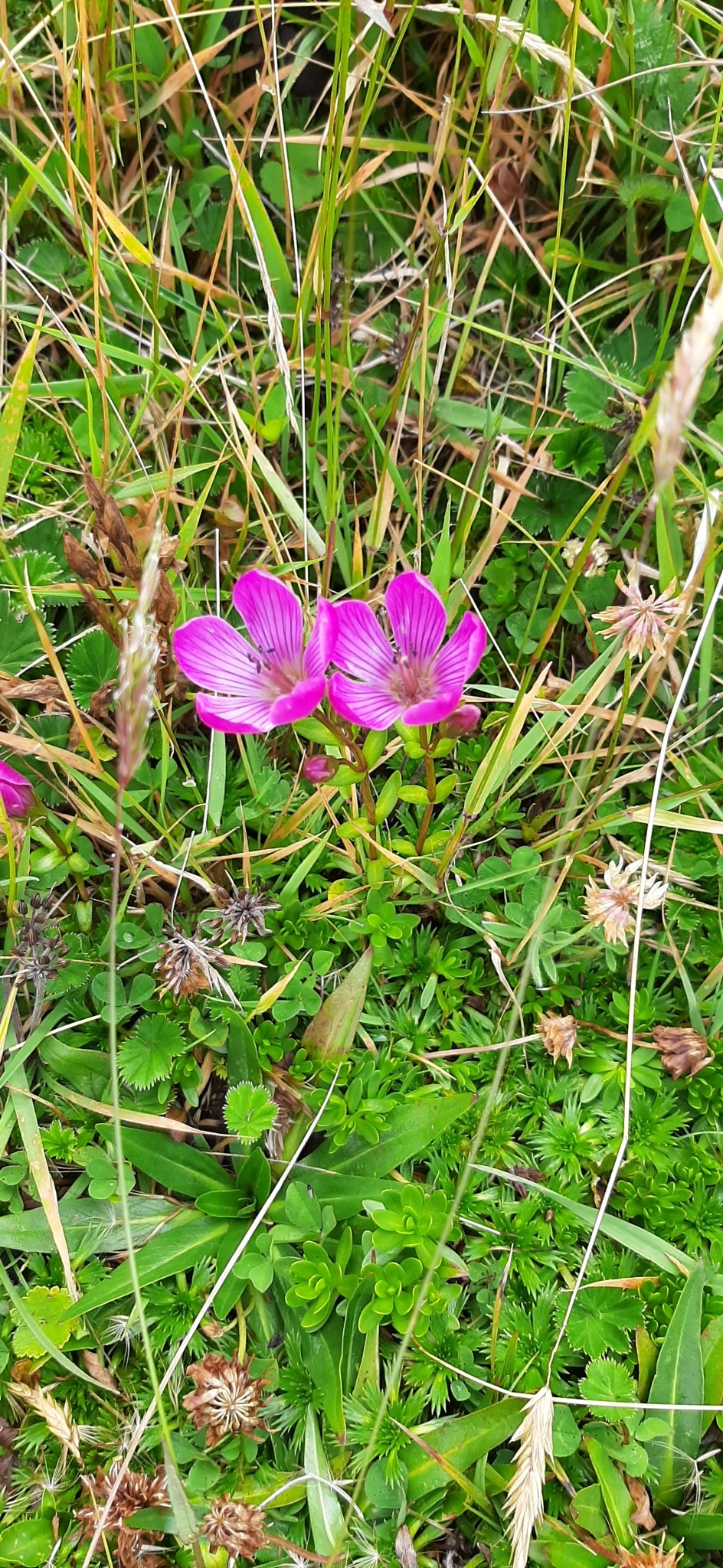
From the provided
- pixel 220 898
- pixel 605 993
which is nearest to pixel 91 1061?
pixel 220 898

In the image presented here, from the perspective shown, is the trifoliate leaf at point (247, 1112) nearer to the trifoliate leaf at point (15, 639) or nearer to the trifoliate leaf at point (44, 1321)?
the trifoliate leaf at point (44, 1321)

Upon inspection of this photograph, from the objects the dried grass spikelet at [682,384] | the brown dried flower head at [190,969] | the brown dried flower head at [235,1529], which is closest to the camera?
the dried grass spikelet at [682,384]

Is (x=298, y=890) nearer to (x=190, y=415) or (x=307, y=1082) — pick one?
(x=307, y=1082)

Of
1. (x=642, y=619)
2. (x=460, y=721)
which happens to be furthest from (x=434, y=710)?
(x=642, y=619)

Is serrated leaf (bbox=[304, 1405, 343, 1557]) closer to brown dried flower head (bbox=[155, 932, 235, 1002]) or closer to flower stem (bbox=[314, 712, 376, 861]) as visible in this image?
brown dried flower head (bbox=[155, 932, 235, 1002])

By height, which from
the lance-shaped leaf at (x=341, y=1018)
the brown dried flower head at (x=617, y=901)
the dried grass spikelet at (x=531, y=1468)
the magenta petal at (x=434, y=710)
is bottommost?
the dried grass spikelet at (x=531, y=1468)

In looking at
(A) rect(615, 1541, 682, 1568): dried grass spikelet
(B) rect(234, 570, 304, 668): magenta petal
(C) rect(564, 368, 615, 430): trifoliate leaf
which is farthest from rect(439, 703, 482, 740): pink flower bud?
(A) rect(615, 1541, 682, 1568): dried grass spikelet

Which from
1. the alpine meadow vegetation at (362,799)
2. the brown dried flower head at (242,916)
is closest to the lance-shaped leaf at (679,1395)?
the alpine meadow vegetation at (362,799)
